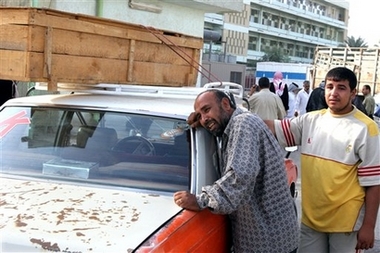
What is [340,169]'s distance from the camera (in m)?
2.88

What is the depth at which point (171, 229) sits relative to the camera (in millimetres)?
2205

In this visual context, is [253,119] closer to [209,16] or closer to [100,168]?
[100,168]

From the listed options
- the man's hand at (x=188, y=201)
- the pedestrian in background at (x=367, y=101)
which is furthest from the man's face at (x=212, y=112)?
the pedestrian in background at (x=367, y=101)

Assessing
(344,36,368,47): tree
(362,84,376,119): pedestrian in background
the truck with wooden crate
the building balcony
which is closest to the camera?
the building balcony

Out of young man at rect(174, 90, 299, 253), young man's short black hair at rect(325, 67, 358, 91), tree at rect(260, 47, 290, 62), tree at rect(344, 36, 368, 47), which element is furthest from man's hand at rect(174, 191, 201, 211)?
tree at rect(344, 36, 368, 47)

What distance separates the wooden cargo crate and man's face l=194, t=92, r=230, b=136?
3.47 feet

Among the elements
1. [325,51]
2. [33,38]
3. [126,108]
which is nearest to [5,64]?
[33,38]

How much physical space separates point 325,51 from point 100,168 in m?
19.8

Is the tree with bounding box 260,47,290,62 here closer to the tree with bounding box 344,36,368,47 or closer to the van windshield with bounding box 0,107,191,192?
the tree with bounding box 344,36,368,47

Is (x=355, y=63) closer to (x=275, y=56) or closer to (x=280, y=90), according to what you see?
(x=280, y=90)

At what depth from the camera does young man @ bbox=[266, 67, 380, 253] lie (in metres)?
2.82

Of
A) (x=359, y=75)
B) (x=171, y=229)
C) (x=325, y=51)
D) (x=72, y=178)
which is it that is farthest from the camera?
(x=325, y=51)

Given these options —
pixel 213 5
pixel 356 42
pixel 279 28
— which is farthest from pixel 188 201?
pixel 356 42

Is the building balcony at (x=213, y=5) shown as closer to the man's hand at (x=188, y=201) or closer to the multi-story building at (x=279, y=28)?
the man's hand at (x=188, y=201)
